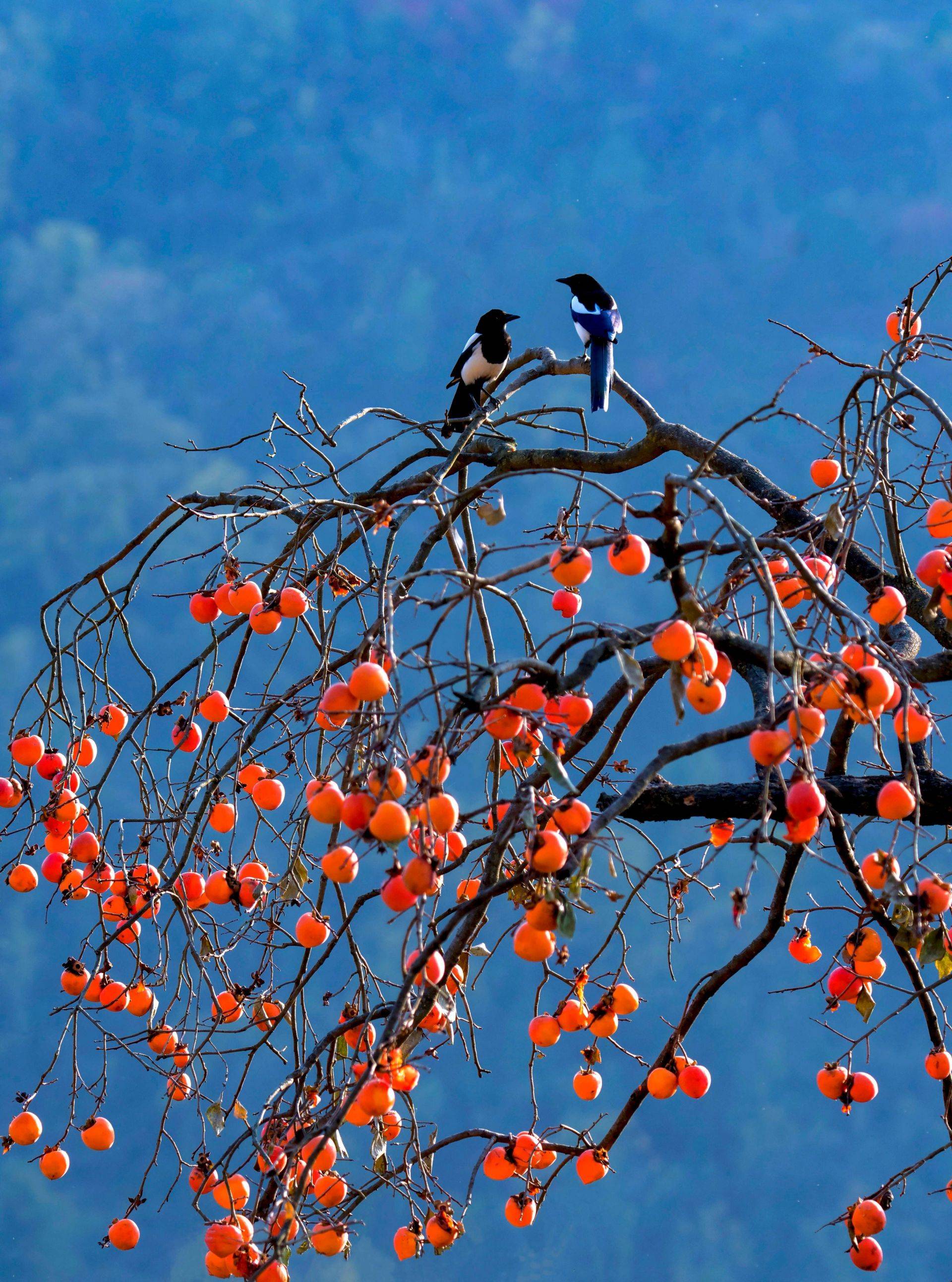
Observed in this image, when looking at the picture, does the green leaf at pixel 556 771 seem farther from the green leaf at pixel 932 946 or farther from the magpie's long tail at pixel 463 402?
the magpie's long tail at pixel 463 402

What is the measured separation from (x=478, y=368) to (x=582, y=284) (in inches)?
18.1

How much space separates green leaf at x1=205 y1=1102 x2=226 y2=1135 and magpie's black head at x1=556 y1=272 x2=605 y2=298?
2474mm

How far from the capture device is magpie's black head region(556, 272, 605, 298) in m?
3.50

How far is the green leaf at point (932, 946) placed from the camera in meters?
1.41

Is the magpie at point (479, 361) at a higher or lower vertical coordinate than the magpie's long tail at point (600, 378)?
higher

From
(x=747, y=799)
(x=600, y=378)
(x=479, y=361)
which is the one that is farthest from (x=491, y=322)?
(x=747, y=799)

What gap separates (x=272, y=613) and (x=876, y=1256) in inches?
51.8

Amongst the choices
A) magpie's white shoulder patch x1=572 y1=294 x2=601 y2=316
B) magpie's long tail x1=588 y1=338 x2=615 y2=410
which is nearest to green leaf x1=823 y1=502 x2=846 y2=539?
magpie's long tail x1=588 y1=338 x2=615 y2=410

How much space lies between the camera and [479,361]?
3549mm

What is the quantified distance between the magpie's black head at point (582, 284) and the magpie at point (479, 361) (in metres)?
0.25

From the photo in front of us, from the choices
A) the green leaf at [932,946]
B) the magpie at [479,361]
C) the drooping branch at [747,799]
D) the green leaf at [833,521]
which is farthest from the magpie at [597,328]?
the green leaf at [932,946]

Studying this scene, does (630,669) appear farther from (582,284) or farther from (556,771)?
(582,284)

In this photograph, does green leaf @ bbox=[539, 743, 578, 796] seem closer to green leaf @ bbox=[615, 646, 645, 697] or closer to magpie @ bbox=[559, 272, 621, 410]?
green leaf @ bbox=[615, 646, 645, 697]

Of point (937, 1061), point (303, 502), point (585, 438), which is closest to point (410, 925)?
point (303, 502)
